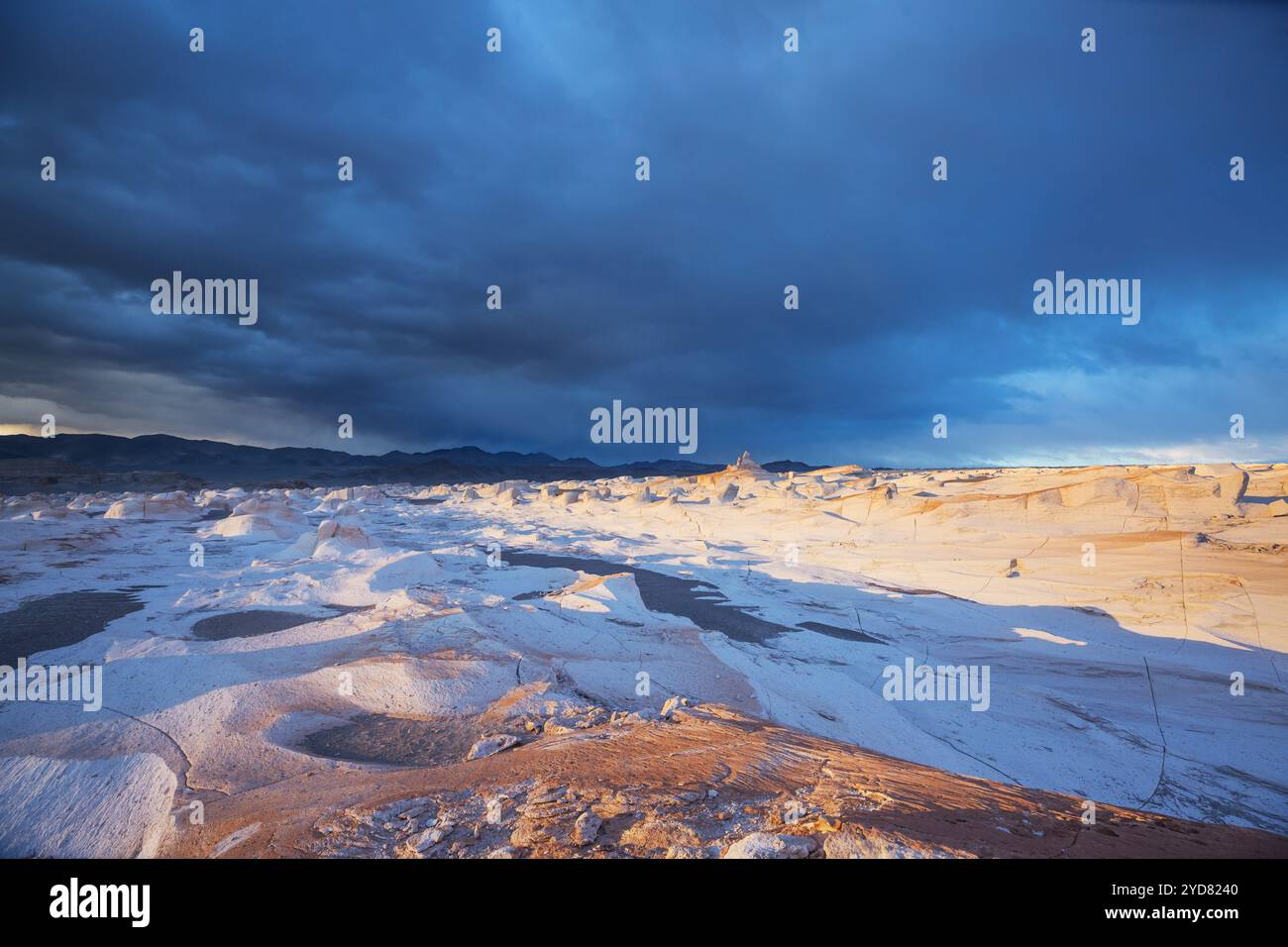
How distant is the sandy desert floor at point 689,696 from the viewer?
2.68 meters

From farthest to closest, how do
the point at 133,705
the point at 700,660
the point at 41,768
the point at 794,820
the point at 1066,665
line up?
the point at 1066,665 < the point at 700,660 < the point at 133,705 < the point at 41,768 < the point at 794,820

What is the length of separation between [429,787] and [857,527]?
50.7 feet

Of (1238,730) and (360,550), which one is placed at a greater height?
(360,550)

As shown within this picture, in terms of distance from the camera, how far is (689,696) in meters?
5.30

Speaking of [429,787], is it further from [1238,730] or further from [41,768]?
[1238,730]

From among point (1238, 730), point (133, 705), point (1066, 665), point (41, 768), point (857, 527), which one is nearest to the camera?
point (41, 768)

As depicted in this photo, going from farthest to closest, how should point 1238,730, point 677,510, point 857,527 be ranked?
point 677,510, point 857,527, point 1238,730

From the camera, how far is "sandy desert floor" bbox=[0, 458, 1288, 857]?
2.68 metres
